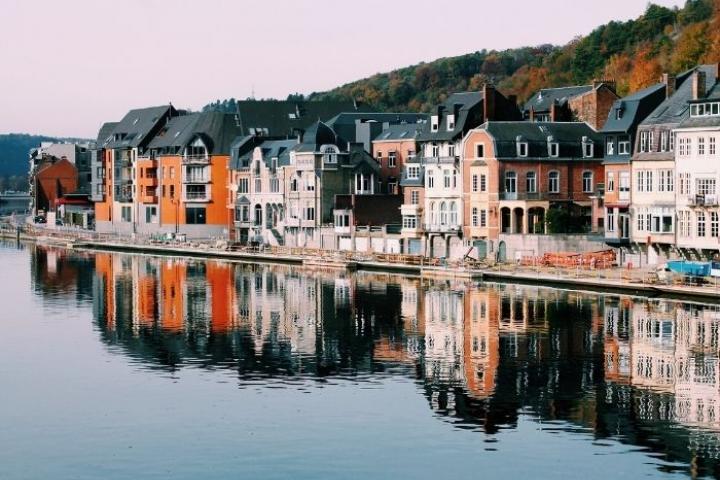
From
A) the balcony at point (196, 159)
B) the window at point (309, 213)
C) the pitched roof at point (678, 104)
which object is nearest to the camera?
the pitched roof at point (678, 104)

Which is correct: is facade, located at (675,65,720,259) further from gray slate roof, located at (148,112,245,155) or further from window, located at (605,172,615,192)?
gray slate roof, located at (148,112,245,155)

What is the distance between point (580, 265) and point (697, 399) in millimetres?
34398

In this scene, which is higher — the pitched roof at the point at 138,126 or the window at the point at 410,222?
the pitched roof at the point at 138,126

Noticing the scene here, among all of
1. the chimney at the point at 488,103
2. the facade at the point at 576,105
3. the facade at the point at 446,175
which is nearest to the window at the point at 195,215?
the facade at the point at 446,175

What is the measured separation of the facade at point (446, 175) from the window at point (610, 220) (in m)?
12.7

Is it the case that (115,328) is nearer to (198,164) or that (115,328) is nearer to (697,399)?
(697,399)

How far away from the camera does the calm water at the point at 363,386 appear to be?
37.4 m

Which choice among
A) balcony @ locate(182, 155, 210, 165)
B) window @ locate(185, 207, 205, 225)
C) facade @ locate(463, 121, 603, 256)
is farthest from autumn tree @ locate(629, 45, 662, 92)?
window @ locate(185, 207, 205, 225)

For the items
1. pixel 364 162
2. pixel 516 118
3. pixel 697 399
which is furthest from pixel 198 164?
pixel 697 399

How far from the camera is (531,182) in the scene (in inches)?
3497

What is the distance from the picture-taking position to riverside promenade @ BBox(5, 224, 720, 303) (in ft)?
229

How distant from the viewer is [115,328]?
210 feet

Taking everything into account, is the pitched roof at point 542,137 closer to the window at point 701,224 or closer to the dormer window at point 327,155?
the window at point 701,224

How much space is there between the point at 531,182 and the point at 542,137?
9.31 feet
